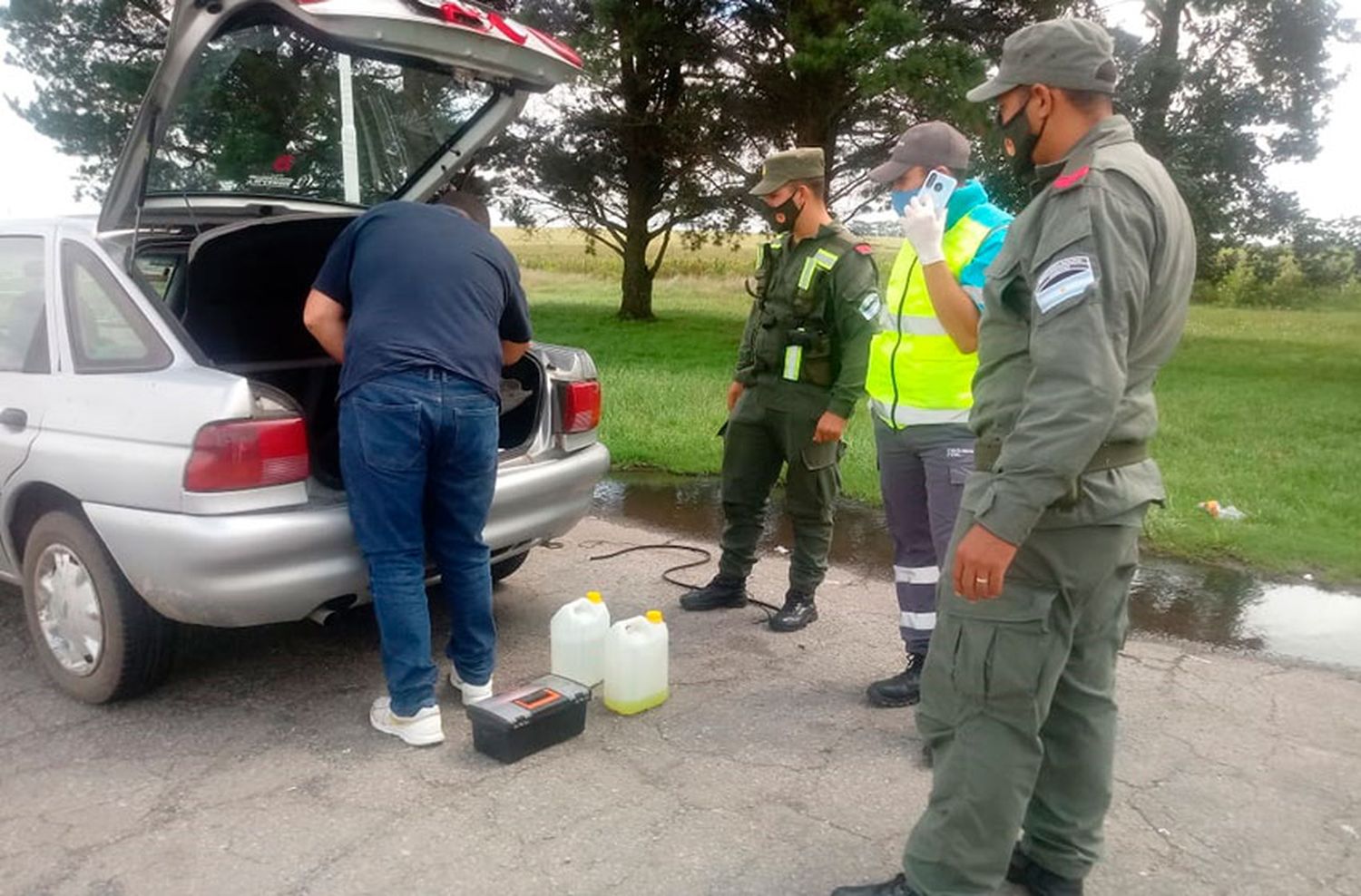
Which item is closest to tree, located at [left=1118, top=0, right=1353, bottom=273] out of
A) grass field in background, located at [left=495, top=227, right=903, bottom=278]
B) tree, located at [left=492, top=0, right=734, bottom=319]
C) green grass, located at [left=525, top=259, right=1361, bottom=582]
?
green grass, located at [left=525, top=259, right=1361, bottom=582]

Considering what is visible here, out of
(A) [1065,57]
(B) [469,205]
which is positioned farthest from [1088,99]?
(B) [469,205]

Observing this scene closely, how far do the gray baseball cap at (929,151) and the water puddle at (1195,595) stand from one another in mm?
2362

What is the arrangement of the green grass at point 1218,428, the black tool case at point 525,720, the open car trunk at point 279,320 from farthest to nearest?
the green grass at point 1218,428
the open car trunk at point 279,320
the black tool case at point 525,720

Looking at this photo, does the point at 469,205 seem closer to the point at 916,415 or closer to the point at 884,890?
the point at 916,415

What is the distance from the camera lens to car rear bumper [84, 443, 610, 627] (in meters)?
3.15

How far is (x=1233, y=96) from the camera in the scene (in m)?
19.5

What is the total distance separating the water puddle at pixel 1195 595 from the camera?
4.60 m

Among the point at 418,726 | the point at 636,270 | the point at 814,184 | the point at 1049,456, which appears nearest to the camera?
the point at 1049,456

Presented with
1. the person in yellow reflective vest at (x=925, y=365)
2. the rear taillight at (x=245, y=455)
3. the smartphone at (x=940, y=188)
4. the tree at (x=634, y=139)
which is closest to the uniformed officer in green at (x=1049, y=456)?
the person in yellow reflective vest at (x=925, y=365)

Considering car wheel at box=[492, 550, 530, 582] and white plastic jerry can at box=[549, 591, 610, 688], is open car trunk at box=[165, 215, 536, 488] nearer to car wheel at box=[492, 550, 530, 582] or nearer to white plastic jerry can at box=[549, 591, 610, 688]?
white plastic jerry can at box=[549, 591, 610, 688]

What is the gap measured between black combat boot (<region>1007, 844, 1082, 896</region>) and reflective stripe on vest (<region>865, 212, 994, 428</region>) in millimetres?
1355

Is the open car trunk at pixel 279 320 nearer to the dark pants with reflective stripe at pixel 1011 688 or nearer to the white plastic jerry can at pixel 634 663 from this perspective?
the white plastic jerry can at pixel 634 663

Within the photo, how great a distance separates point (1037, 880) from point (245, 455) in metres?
2.52

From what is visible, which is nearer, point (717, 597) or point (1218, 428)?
point (717, 597)
